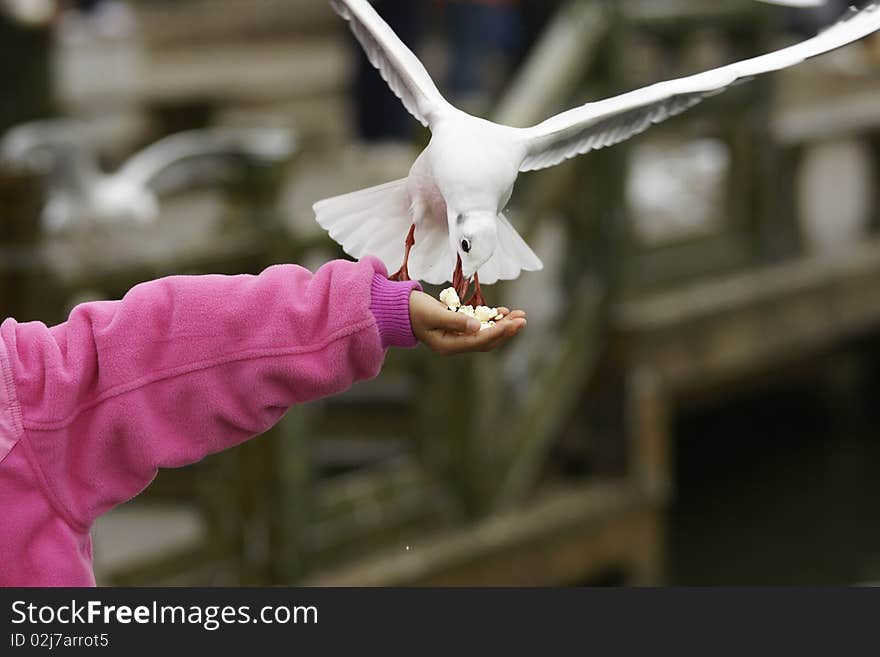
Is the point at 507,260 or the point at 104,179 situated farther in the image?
the point at 104,179

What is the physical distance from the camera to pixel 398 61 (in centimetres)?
110

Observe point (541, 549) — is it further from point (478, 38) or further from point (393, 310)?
point (393, 310)

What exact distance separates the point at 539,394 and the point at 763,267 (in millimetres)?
910

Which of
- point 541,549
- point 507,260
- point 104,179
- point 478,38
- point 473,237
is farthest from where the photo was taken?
point 478,38

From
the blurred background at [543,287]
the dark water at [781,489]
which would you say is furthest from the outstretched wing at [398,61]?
the dark water at [781,489]

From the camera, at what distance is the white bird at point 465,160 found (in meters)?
1.04

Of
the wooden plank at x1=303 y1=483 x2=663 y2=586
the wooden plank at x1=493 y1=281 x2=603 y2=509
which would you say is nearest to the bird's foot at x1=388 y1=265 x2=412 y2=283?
the wooden plank at x1=303 y1=483 x2=663 y2=586

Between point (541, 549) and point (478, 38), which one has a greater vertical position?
point (478, 38)

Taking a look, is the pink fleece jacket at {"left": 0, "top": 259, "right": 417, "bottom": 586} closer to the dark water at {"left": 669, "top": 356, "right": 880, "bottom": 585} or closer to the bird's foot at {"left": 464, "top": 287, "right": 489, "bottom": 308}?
the bird's foot at {"left": 464, "top": 287, "right": 489, "bottom": 308}

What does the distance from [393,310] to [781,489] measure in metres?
4.27

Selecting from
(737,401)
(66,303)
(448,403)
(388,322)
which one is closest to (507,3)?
(448,403)

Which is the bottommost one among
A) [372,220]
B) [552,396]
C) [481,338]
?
[481,338]

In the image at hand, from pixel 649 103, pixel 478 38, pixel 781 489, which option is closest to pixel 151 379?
pixel 649 103

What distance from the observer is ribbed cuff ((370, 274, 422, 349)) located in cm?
110
